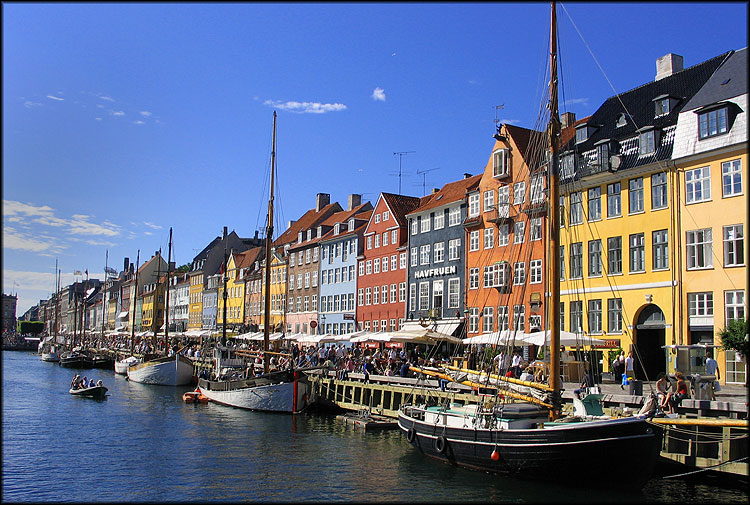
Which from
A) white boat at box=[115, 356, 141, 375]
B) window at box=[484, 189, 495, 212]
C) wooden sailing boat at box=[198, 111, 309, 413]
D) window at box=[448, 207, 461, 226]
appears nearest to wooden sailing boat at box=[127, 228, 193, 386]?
white boat at box=[115, 356, 141, 375]

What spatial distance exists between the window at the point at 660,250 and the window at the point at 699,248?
4.24 feet

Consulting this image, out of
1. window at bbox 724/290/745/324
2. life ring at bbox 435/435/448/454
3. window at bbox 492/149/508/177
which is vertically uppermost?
window at bbox 492/149/508/177

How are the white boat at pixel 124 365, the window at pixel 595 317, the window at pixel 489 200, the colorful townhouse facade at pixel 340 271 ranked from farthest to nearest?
the white boat at pixel 124 365, the colorful townhouse facade at pixel 340 271, the window at pixel 489 200, the window at pixel 595 317

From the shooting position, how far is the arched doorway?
35938 millimetres

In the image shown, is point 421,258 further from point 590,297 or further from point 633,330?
point 633,330

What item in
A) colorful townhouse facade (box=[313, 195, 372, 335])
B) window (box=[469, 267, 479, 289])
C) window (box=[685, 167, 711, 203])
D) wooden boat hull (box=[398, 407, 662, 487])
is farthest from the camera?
colorful townhouse facade (box=[313, 195, 372, 335])

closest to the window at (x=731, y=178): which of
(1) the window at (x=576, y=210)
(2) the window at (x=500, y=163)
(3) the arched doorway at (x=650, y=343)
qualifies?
(3) the arched doorway at (x=650, y=343)

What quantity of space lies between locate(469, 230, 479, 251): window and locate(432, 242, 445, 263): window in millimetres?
3681

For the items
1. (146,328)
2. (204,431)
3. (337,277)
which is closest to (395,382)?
(204,431)

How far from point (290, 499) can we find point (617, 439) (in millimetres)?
9287

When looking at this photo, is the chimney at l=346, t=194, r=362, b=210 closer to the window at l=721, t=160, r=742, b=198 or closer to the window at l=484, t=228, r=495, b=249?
the window at l=484, t=228, r=495, b=249

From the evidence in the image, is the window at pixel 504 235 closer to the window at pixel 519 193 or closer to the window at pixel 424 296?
the window at pixel 519 193

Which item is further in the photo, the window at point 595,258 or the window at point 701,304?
the window at point 595,258

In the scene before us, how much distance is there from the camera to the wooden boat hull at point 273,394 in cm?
3994
